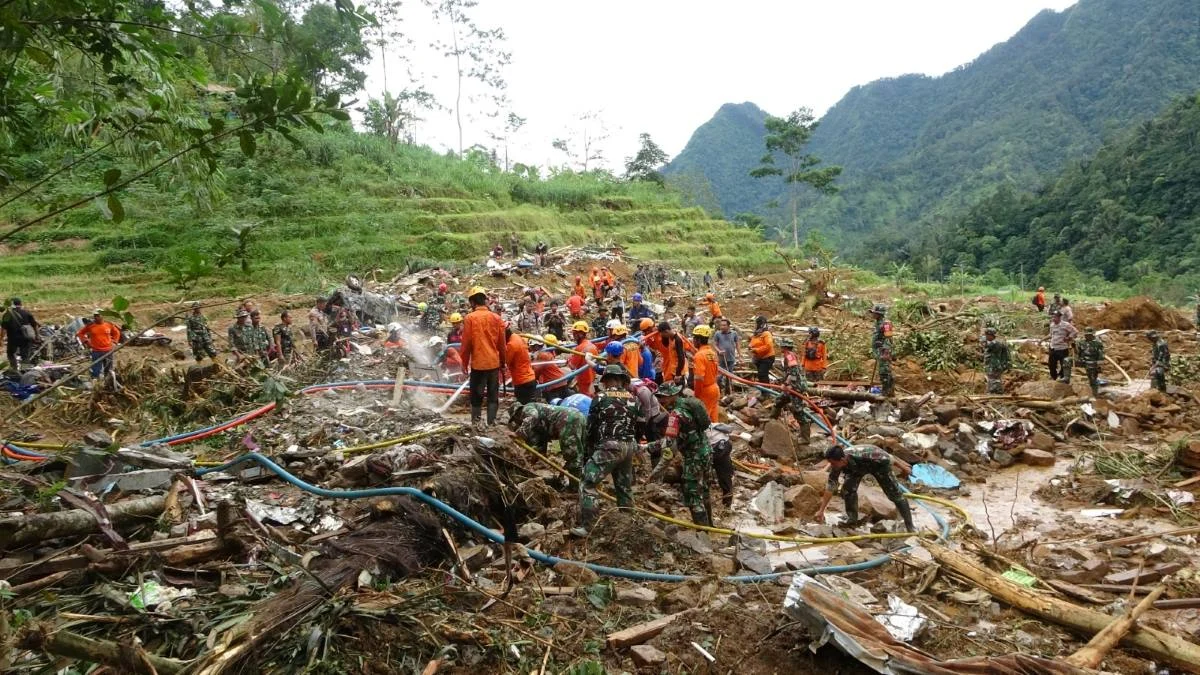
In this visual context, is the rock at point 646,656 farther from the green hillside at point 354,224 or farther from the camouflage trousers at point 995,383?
the green hillside at point 354,224

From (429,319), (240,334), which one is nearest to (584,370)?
(240,334)

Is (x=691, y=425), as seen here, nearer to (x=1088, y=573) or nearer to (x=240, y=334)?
(x=1088, y=573)

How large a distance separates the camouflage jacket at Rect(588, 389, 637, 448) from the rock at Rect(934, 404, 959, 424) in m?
5.41

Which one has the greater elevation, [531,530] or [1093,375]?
[1093,375]

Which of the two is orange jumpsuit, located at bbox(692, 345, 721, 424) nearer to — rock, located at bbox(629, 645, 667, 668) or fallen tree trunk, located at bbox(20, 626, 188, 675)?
rock, located at bbox(629, 645, 667, 668)

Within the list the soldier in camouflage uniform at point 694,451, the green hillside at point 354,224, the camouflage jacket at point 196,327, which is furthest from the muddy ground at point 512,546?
the green hillside at point 354,224

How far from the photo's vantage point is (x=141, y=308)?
1608cm

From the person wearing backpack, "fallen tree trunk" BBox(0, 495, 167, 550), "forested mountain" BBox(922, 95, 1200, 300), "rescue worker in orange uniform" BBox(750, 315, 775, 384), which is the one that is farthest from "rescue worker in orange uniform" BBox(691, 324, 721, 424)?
"forested mountain" BBox(922, 95, 1200, 300)

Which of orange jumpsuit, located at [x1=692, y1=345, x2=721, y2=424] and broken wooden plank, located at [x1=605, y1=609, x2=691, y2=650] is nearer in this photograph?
broken wooden plank, located at [x1=605, y1=609, x2=691, y2=650]

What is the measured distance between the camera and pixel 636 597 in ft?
14.2

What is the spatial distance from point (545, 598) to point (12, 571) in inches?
112

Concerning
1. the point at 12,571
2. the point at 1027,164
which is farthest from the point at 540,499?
the point at 1027,164

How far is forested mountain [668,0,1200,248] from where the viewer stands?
59000 mm

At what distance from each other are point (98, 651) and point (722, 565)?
3.71 metres
